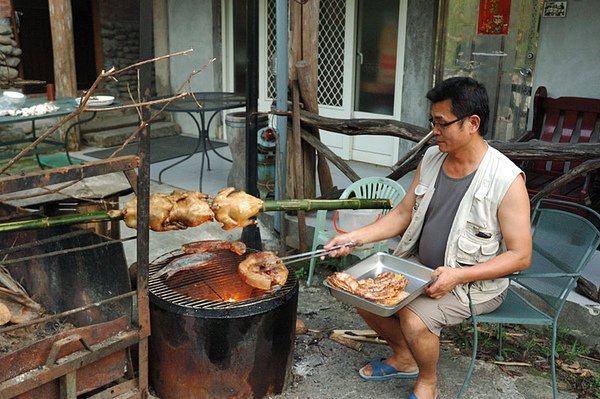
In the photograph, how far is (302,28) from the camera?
5.33m

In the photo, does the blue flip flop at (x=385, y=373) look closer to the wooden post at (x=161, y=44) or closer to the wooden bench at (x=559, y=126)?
the wooden bench at (x=559, y=126)

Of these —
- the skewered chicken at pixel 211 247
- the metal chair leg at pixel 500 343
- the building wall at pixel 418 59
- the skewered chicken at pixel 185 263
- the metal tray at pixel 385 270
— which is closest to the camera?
the metal tray at pixel 385 270

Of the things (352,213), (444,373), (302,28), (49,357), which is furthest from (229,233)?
(49,357)

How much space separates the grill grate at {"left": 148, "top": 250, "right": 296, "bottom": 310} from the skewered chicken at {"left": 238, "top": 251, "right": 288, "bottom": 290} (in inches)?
2.8

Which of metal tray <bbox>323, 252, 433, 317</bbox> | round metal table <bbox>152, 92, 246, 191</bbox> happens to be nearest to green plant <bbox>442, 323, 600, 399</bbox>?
metal tray <bbox>323, 252, 433, 317</bbox>

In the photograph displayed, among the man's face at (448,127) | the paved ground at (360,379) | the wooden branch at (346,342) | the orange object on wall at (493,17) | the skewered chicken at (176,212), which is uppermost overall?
the orange object on wall at (493,17)

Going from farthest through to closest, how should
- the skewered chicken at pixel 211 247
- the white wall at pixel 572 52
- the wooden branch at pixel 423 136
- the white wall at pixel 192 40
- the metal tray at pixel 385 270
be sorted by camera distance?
the white wall at pixel 192 40 < the white wall at pixel 572 52 < the wooden branch at pixel 423 136 < the skewered chicken at pixel 211 247 < the metal tray at pixel 385 270

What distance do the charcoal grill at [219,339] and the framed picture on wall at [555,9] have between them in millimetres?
4681

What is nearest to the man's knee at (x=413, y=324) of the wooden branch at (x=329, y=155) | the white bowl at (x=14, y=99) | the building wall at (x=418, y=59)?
the wooden branch at (x=329, y=155)

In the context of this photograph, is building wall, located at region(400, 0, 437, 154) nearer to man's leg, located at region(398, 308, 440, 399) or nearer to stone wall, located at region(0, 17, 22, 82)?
man's leg, located at region(398, 308, 440, 399)

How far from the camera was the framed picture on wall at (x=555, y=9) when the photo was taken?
6.27 meters

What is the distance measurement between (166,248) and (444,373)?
305 cm

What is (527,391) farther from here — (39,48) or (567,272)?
(39,48)

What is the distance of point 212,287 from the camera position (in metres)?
3.59
